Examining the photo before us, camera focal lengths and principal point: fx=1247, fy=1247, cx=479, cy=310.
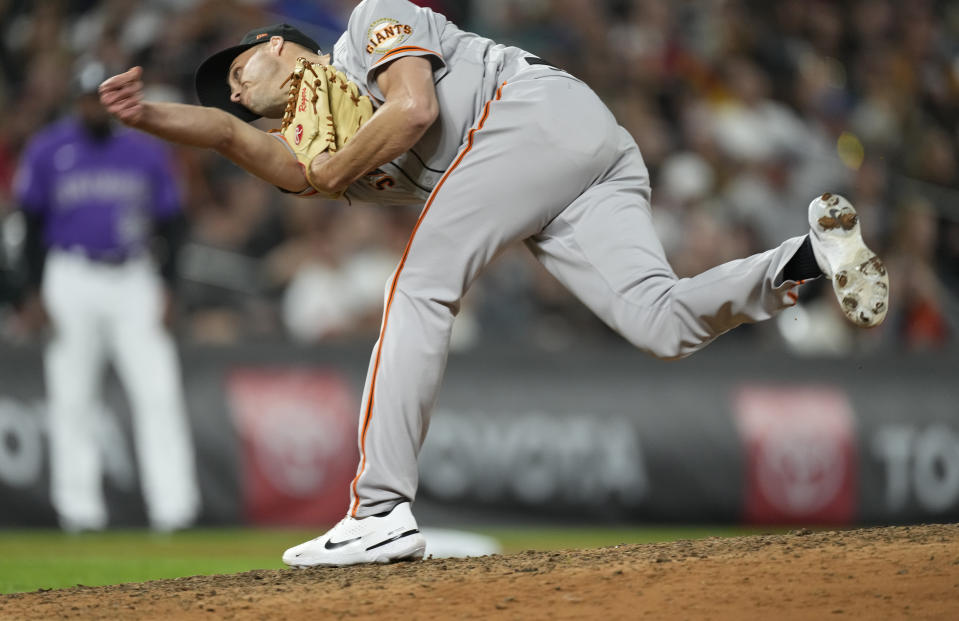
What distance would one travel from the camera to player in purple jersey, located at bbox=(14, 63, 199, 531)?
8.25m

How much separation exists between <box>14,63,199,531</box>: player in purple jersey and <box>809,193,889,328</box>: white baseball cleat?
5.62 m

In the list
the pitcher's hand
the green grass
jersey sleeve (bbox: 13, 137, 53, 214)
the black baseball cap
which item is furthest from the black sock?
jersey sleeve (bbox: 13, 137, 53, 214)

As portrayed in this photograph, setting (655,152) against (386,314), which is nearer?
(386,314)

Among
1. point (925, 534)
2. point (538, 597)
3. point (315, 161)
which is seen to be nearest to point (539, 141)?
point (315, 161)

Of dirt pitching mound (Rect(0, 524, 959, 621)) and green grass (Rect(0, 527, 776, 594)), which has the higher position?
green grass (Rect(0, 527, 776, 594))

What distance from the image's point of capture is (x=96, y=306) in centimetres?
824

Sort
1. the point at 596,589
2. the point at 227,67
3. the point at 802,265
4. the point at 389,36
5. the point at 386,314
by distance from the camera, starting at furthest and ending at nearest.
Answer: the point at 227,67 < the point at 386,314 < the point at 389,36 < the point at 802,265 < the point at 596,589

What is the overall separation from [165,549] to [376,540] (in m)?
3.82

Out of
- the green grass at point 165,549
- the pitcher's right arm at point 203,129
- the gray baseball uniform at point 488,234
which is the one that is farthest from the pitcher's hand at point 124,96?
the green grass at point 165,549

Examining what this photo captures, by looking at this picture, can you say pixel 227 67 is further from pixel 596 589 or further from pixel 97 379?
pixel 97 379

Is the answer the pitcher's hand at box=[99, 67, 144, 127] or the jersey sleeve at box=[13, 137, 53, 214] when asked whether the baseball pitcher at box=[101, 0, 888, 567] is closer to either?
the pitcher's hand at box=[99, 67, 144, 127]

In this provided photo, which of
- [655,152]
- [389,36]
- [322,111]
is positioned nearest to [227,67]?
[322,111]

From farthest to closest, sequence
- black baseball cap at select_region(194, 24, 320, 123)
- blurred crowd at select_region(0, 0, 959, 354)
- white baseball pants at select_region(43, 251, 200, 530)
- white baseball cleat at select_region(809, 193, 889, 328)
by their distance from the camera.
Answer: blurred crowd at select_region(0, 0, 959, 354)
white baseball pants at select_region(43, 251, 200, 530)
black baseball cap at select_region(194, 24, 320, 123)
white baseball cleat at select_region(809, 193, 889, 328)

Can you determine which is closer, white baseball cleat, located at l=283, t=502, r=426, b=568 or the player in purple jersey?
white baseball cleat, located at l=283, t=502, r=426, b=568
